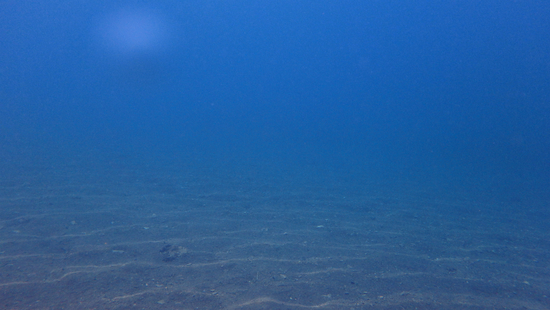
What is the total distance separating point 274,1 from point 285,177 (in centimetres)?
9649

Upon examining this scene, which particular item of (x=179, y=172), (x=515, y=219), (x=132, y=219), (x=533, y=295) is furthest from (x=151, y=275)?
(x=515, y=219)

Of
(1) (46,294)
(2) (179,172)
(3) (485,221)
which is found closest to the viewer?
(1) (46,294)

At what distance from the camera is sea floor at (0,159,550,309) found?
2.91m

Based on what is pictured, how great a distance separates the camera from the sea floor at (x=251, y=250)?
9.56 feet

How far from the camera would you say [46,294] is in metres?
2.74

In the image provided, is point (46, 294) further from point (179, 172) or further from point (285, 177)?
point (285, 177)

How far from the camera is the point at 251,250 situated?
3988 millimetres

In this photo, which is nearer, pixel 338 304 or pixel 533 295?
pixel 338 304

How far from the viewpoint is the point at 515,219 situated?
6.81 metres

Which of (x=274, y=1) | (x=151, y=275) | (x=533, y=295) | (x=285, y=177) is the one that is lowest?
(x=533, y=295)

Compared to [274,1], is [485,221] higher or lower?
lower

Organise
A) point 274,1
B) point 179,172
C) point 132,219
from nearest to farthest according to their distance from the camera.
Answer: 1. point 132,219
2. point 179,172
3. point 274,1

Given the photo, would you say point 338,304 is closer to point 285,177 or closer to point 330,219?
point 330,219

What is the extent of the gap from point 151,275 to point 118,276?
37 centimetres
